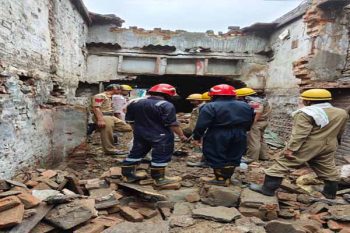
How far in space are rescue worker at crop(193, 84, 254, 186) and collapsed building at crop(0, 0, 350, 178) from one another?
2541 millimetres

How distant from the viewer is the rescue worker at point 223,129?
390 cm

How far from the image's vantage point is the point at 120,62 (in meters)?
9.76

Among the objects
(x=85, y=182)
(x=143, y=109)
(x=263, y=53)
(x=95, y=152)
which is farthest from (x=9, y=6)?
(x=263, y=53)

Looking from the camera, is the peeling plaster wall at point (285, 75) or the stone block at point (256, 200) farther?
the peeling plaster wall at point (285, 75)

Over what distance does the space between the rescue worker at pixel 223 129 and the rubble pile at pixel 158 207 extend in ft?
1.18

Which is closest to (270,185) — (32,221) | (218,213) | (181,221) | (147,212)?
(218,213)

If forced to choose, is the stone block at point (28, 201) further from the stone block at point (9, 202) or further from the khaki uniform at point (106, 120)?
the khaki uniform at point (106, 120)

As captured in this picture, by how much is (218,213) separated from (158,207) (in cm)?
75

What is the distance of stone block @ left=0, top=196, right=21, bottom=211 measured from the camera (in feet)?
8.79

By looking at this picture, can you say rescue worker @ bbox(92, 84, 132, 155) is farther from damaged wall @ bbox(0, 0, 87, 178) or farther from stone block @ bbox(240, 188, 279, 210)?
stone block @ bbox(240, 188, 279, 210)

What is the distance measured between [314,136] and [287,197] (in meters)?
0.88

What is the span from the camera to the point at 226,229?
118 inches

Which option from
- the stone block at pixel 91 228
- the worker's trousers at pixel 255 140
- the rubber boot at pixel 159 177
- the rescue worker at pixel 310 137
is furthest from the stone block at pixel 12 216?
the worker's trousers at pixel 255 140

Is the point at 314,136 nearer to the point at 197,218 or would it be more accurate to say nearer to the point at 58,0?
the point at 197,218
